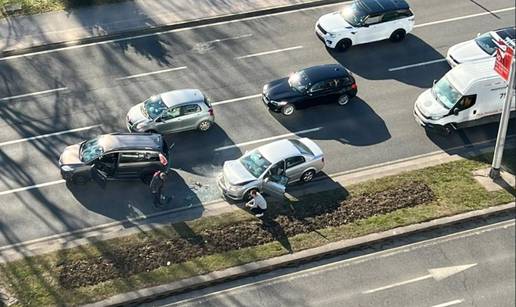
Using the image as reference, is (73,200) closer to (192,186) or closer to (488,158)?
(192,186)

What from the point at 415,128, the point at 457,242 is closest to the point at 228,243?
the point at 457,242

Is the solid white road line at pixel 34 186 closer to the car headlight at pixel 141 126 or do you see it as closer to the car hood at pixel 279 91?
the car headlight at pixel 141 126

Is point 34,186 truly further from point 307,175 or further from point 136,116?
point 307,175

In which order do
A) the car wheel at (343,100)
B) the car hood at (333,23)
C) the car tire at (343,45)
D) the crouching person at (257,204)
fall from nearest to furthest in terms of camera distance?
the crouching person at (257,204) < the car wheel at (343,100) < the car hood at (333,23) < the car tire at (343,45)

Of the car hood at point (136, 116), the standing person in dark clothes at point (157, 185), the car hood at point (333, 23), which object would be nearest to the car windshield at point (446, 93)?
the car hood at point (333, 23)

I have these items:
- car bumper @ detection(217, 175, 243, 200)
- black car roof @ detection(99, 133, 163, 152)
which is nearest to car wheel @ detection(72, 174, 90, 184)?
black car roof @ detection(99, 133, 163, 152)

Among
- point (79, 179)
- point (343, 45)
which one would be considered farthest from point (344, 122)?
point (79, 179)
